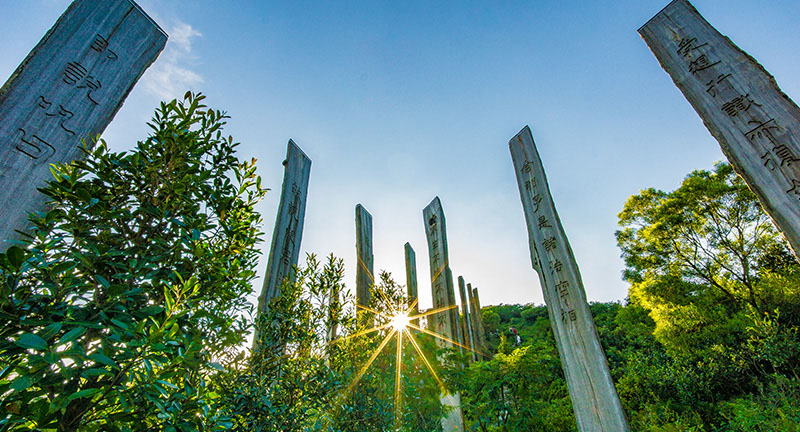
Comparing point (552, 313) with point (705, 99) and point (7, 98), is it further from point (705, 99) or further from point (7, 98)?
point (7, 98)

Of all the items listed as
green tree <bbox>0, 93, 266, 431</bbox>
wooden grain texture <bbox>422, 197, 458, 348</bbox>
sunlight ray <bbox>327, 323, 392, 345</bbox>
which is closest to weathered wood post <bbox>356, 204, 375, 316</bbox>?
sunlight ray <bbox>327, 323, 392, 345</bbox>

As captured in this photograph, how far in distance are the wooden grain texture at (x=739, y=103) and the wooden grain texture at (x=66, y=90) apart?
10.9 ft

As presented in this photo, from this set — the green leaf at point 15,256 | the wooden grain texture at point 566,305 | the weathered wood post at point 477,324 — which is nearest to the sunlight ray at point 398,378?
the wooden grain texture at point 566,305

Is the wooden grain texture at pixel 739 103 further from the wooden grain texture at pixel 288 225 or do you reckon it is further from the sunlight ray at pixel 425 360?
the wooden grain texture at pixel 288 225

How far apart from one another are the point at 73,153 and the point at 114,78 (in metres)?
0.49

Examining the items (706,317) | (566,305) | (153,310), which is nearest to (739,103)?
(566,305)

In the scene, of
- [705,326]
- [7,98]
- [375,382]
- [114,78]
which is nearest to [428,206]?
[375,382]

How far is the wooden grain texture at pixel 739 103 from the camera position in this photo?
1.72 m

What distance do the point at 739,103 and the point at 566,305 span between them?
1682 millimetres

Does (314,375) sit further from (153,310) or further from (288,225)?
(288,225)

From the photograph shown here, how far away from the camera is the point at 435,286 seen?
440 cm

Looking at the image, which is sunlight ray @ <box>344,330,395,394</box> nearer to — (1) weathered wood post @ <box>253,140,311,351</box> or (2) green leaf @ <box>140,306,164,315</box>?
(1) weathered wood post @ <box>253,140,311,351</box>

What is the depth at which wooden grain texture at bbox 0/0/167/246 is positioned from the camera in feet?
4.49

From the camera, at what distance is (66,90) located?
159 cm
